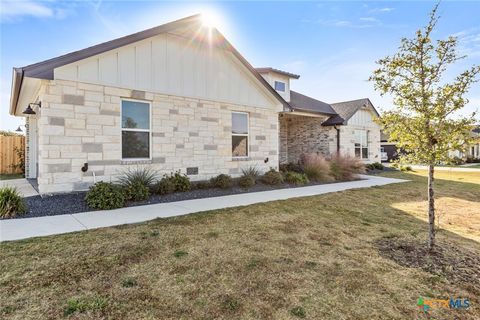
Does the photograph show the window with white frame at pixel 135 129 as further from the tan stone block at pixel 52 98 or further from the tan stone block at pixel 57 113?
the tan stone block at pixel 52 98

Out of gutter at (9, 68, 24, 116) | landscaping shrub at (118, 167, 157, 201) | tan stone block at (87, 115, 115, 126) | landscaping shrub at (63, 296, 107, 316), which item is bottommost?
landscaping shrub at (63, 296, 107, 316)

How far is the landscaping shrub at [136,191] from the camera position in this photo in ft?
23.2

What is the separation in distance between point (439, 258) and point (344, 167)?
9609mm

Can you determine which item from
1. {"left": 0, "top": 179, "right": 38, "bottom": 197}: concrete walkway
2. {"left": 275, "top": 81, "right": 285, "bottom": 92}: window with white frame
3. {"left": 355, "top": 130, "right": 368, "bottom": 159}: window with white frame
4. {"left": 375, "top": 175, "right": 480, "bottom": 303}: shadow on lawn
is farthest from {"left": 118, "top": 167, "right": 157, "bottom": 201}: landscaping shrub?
{"left": 355, "top": 130, "right": 368, "bottom": 159}: window with white frame

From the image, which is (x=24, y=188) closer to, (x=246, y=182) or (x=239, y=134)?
(x=246, y=182)

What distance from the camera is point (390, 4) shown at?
332 inches

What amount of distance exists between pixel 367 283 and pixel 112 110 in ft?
25.4

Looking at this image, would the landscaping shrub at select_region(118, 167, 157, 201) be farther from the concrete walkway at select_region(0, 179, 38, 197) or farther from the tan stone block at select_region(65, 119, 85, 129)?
the concrete walkway at select_region(0, 179, 38, 197)

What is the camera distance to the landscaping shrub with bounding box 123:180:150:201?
7.06m

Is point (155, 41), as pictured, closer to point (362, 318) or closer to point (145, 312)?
point (145, 312)

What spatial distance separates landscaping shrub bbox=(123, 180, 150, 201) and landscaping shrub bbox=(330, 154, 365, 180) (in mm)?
9006

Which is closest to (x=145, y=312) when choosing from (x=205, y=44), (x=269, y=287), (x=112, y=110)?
(x=269, y=287)

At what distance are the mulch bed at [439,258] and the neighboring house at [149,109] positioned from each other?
10.1ft

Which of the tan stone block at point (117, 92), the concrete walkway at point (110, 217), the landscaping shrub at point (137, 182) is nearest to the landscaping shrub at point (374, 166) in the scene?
the concrete walkway at point (110, 217)
